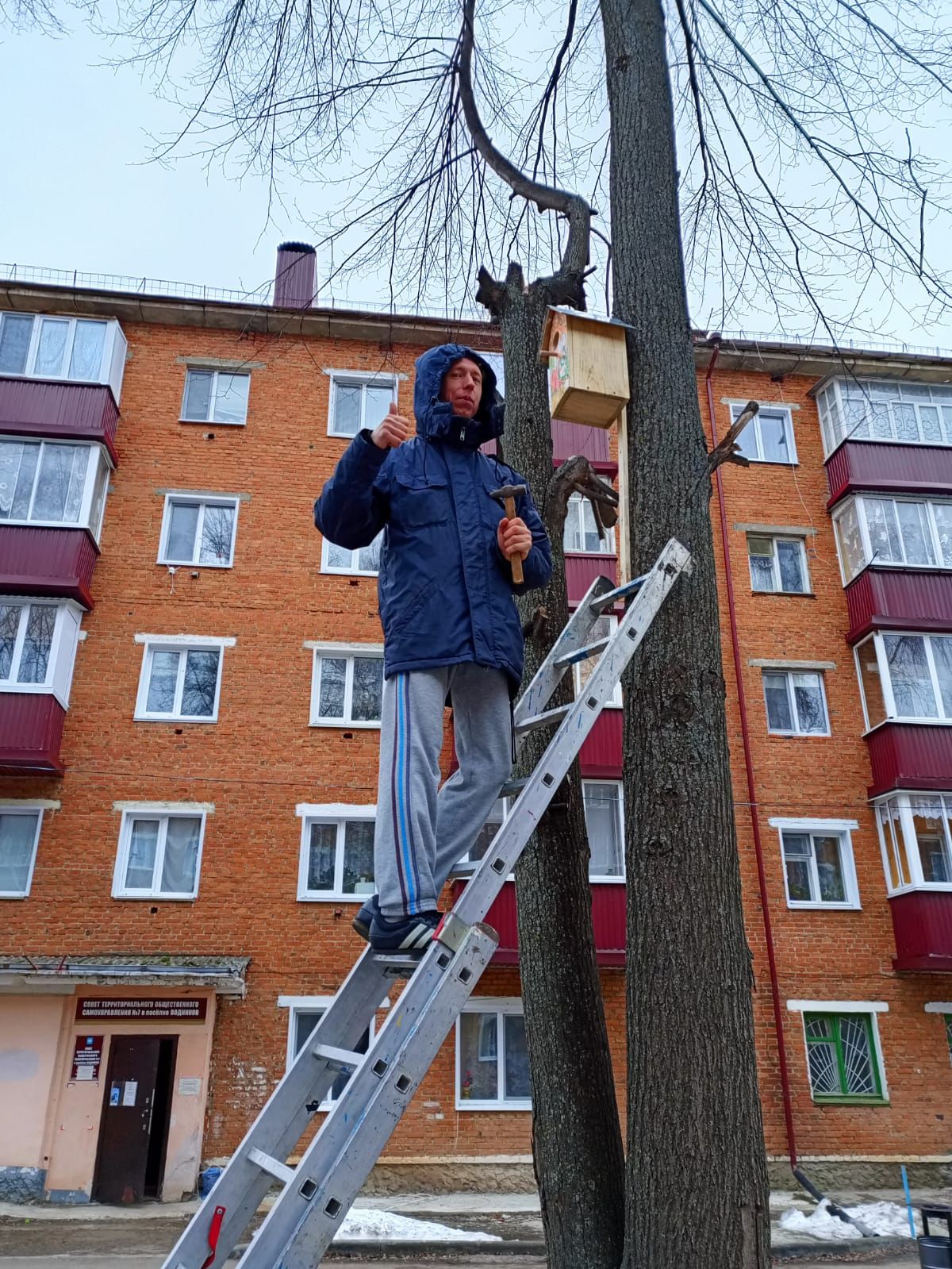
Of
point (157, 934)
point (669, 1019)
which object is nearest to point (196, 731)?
point (157, 934)

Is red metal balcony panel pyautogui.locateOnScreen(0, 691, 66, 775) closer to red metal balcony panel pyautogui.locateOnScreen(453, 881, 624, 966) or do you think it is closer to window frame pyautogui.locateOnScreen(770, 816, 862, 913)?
red metal balcony panel pyautogui.locateOnScreen(453, 881, 624, 966)

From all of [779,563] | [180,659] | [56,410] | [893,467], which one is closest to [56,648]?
[180,659]

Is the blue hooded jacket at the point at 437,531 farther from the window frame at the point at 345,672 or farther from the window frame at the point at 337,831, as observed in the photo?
the window frame at the point at 345,672

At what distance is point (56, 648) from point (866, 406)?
14909 millimetres

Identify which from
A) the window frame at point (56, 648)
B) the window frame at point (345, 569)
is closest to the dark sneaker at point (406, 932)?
the window frame at point (56, 648)

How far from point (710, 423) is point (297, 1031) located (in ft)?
40.7

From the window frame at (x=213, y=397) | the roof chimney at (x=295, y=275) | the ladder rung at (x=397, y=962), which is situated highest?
the roof chimney at (x=295, y=275)

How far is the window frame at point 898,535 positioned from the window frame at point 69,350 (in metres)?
13.4

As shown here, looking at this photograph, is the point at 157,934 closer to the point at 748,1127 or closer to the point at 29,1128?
the point at 29,1128

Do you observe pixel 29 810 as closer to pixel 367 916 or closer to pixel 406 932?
pixel 367 916

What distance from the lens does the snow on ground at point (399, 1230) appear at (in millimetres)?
11109

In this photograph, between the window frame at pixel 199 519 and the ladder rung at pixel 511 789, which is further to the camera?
the window frame at pixel 199 519

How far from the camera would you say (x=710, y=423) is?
58.2 ft

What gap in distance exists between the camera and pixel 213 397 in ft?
58.2
